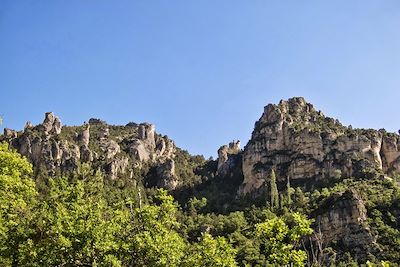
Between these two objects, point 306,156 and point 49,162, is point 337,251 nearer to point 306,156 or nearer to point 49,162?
point 306,156

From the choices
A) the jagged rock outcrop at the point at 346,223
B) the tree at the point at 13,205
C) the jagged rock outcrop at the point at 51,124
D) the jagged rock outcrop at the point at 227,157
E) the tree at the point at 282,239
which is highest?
the jagged rock outcrop at the point at 51,124

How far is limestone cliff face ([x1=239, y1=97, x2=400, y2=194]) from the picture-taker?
12950cm

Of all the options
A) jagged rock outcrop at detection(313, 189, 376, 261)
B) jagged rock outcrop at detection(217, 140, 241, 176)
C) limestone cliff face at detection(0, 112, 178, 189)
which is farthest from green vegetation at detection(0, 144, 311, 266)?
jagged rock outcrop at detection(217, 140, 241, 176)

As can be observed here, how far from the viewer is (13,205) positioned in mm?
20750

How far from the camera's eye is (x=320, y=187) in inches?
4948

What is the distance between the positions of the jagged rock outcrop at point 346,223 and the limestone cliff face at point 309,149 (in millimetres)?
27958

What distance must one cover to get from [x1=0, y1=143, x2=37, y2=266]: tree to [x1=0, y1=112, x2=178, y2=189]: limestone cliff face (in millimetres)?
104865

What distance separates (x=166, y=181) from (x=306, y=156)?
4506 cm

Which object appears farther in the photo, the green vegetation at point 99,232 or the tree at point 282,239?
the green vegetation at point 99,232

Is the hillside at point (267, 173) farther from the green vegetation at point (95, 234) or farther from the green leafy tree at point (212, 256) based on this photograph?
the green vegetation at point (95, 234)

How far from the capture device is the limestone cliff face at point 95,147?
14038 centimetres

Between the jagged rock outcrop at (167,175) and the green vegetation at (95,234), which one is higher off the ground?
the jagged rock outcrop at (167,175)

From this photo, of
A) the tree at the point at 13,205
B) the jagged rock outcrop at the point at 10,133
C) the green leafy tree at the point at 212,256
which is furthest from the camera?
the jagged rock outcrop at the point at 10,133

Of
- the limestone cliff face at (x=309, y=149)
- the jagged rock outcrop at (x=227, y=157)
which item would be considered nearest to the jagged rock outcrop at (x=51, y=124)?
the jagged rock outcrop at (x=227, y=157)
